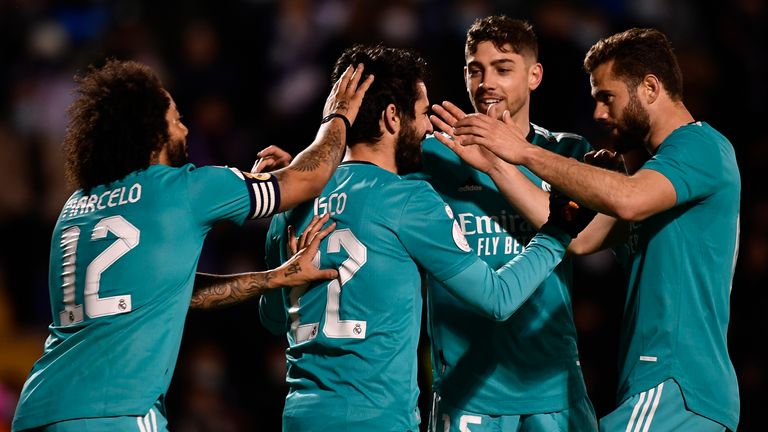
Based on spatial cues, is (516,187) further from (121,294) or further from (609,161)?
(121,294)

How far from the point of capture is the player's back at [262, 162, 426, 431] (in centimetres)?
412

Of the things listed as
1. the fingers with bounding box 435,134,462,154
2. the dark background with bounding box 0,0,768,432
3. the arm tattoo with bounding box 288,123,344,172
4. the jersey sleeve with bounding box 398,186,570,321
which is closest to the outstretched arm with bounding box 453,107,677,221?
the fingers with bounding box 435,134,462,154

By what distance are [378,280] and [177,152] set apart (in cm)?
100

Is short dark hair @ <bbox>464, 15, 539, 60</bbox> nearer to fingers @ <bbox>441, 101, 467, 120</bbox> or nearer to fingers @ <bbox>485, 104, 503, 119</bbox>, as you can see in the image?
fingers @ <bbox>485, 104, 503, 119</bbox>

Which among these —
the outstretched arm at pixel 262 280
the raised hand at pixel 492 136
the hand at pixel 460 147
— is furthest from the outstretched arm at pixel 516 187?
the outstretched arm at pixel 262 280

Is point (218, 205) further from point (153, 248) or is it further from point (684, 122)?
point (684, 122)

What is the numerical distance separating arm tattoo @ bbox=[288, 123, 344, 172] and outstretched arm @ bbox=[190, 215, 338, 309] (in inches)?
9.0

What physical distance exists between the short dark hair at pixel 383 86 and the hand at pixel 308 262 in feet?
1.42

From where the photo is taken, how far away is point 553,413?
496cm

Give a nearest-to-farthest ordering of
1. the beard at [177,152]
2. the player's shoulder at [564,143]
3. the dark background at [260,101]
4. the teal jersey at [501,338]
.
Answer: the beard at [177,152] → the teal jersey at [501,338] → the player's shoulder at [564,143] → the dark background at [260,101]

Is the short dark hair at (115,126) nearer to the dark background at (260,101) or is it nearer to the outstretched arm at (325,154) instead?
the outstretched arm at (325,154)

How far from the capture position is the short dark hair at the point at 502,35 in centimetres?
535

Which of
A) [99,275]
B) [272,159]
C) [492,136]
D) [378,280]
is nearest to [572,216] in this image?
[492,136]

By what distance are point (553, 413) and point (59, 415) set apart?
228 centimetres
